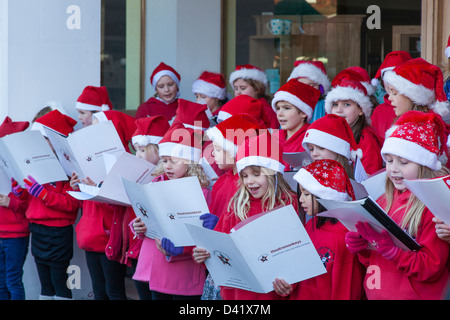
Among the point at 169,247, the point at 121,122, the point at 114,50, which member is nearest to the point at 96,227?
the point at 121,122

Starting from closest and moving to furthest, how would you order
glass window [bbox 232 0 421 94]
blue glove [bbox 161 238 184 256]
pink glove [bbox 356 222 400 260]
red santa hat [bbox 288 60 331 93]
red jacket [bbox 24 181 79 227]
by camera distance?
pink glove [bbox 356 222 400 260] < blue glove [bbox 161 238 184 256] < red jacket [bbox 24 181 79 227] < red santa hat [bbox 288 60 331 93] < glass window [bbox 232 0 421 94]

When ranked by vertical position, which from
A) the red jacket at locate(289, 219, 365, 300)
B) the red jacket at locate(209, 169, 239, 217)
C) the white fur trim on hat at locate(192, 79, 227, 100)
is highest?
the white fur trim on hat at locate(192, 79, 227, 100)

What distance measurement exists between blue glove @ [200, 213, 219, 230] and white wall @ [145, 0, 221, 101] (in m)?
3.72

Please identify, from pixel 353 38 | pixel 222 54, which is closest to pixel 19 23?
pixel 222 54

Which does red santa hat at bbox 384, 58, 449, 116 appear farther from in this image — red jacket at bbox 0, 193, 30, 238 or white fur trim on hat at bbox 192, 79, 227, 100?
red jacket at bbox 0, 193, 30, 238

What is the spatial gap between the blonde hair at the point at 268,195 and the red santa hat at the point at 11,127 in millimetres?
2377

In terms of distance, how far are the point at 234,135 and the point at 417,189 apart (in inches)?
54.1

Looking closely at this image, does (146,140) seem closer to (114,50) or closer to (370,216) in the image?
(370,216)

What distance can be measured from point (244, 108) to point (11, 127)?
1.84 m

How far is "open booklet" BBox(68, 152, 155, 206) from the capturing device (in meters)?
4.02

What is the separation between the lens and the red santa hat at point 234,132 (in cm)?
382

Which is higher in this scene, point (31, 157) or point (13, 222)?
point (31, 157)

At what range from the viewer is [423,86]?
4.08 m

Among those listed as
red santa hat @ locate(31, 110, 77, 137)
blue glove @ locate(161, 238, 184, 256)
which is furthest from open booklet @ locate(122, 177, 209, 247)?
red santa hat @ locate(31, 110, 77, 137)
